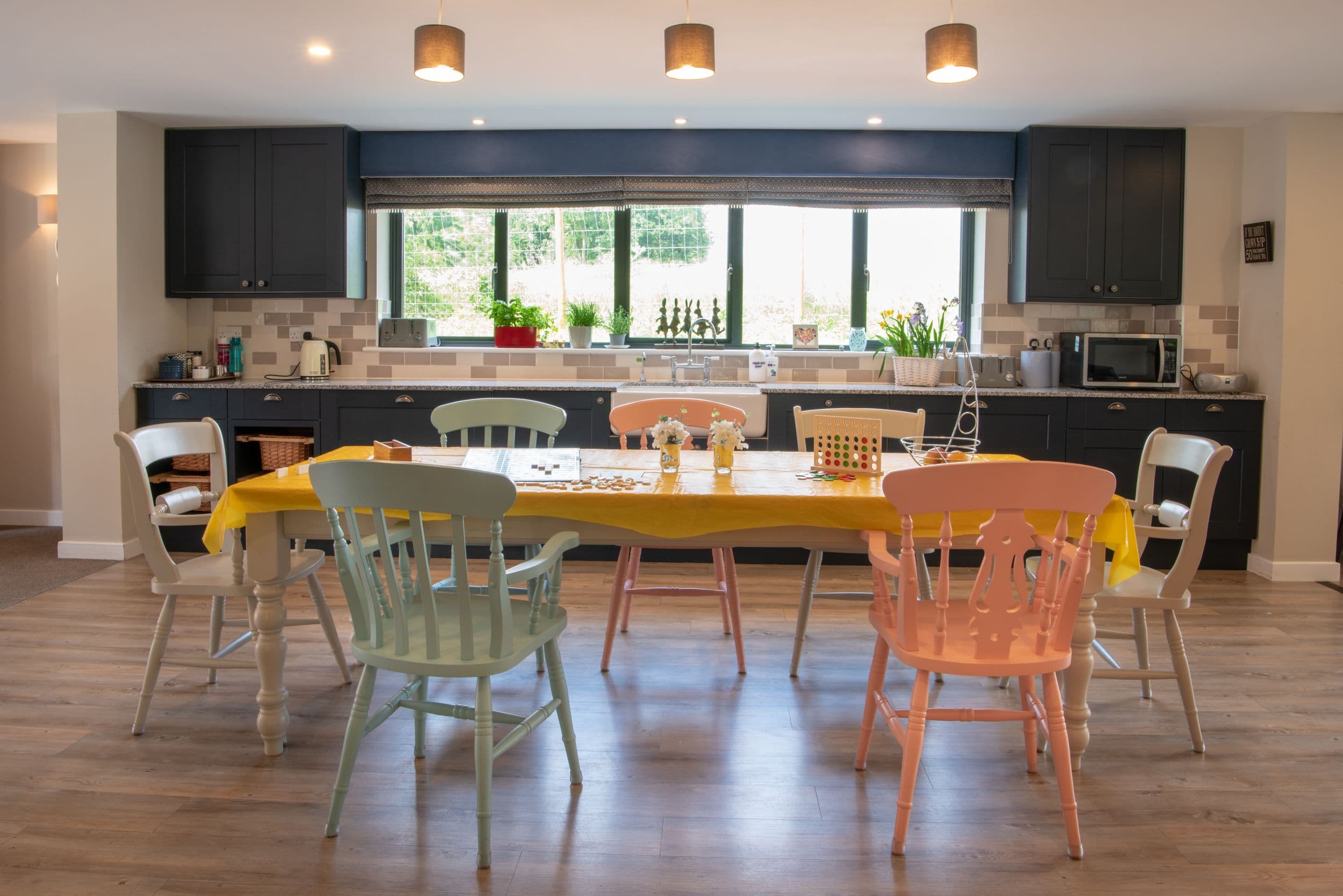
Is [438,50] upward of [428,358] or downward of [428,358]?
upward

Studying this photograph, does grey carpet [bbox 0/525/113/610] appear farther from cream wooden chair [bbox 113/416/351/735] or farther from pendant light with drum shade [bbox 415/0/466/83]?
pendant light with drum shade [bbox 415/0/466/83]

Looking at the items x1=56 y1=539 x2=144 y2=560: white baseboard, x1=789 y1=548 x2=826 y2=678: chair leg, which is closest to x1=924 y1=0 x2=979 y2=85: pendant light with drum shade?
x1=789 y1=548 x2=826 y2=678: chair leg

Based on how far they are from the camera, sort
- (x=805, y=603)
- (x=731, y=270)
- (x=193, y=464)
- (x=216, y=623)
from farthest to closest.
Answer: (x=731, y=270), (x=193, y=464), (x=805, y=603), (x=216, y=623)

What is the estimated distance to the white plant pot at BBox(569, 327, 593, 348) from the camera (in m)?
6.10

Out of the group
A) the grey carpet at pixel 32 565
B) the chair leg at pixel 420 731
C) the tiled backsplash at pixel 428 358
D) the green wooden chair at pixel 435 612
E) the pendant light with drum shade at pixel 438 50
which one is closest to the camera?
the green wooden chair at pixel 435 612

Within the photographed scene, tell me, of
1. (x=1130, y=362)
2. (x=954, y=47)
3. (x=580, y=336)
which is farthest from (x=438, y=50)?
(x=1130, y=362)

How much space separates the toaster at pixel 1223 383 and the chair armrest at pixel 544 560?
4206 mm

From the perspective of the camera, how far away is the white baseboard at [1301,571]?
5.22m

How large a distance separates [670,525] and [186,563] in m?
1.61

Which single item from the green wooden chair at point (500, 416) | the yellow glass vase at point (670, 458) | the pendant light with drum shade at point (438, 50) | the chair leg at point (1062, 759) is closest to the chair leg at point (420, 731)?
the yellow glass vase at point (670, 458)

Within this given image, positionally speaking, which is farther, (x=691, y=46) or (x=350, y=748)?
(x=691, y=46)

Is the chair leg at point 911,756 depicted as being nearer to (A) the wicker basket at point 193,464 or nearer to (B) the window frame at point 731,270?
(B) the window frame at point 731,270

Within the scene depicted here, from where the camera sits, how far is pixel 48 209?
6082 mm

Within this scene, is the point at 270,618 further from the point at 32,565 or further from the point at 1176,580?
the point at 32,565
